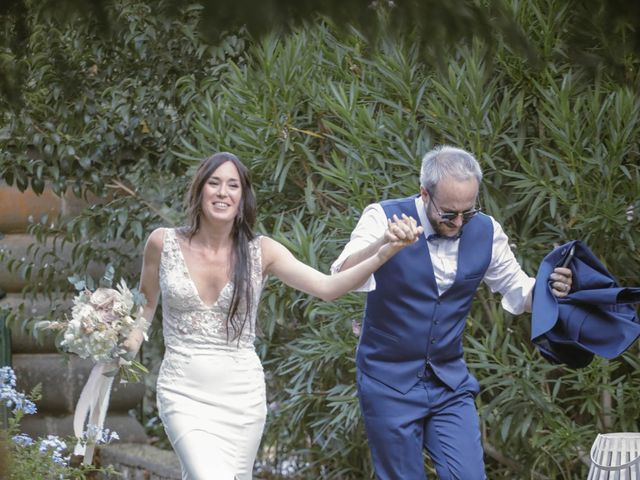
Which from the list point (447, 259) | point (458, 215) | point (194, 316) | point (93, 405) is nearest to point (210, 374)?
point (194, 316)

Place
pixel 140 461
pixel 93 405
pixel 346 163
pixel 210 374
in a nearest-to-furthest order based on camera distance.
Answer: pixel 210 374
pixel 93 405
pixel 346 163
pixel 140 461

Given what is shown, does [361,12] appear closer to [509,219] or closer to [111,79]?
[509,219]

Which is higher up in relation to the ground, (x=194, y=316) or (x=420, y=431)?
(x=194, y=316)

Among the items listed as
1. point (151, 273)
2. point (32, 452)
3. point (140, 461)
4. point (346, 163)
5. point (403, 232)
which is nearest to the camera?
point (403, 232)

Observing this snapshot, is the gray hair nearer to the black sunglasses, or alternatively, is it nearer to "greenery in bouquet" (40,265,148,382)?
the black sunglasses

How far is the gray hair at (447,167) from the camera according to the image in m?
4.68

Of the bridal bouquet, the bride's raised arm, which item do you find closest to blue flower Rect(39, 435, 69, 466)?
the bridal bouquet

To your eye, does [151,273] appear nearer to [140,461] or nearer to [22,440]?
[22,440]

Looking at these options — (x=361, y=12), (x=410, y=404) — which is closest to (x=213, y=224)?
(x=410, y=404)

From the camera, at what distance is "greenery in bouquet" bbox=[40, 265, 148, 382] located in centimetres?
489

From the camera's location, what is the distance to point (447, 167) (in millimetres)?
4695

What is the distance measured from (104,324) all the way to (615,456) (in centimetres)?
221

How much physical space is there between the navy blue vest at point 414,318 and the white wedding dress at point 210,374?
1.77 ft

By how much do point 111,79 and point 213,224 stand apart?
3.45m
